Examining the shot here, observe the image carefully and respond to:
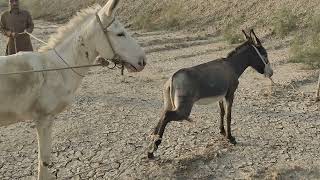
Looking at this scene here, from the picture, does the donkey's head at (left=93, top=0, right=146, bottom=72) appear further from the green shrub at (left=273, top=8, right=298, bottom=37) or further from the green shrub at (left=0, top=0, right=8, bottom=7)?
the green shrub at (left=0, top=0, right=8, bottom=7)

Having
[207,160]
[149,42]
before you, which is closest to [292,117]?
[207,160]

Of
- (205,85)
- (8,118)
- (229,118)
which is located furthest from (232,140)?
(8,118)

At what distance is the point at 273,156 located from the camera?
645 cm

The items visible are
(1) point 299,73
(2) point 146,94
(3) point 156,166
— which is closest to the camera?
(3) point 156,166

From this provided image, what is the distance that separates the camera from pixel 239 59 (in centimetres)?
709

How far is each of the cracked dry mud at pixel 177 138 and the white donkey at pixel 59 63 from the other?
4.61 ft

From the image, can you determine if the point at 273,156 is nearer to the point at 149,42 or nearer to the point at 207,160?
the point at 207,160

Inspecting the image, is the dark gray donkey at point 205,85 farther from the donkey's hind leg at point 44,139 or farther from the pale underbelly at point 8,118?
the pale underbelly at point 8,118

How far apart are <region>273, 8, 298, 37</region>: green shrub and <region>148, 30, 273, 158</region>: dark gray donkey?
10303mm

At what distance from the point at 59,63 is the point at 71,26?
473 millimetres

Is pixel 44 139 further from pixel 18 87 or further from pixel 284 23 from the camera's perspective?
pixel 284 23

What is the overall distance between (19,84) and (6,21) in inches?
177

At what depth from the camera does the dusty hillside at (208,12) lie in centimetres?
1884

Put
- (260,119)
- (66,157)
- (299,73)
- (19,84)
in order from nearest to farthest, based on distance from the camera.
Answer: (19,84)
(66,157)
(260,119)
(299,73)
